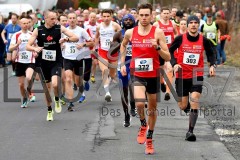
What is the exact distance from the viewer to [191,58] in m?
11.9

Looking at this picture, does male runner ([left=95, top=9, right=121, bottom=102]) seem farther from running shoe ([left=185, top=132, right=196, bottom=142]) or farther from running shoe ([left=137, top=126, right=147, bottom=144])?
running shoe ([left=137, top=126, right=147, bottom=144])

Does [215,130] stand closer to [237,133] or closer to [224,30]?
[237,133]

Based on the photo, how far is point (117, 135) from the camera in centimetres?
1157

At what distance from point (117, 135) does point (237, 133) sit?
192 cm

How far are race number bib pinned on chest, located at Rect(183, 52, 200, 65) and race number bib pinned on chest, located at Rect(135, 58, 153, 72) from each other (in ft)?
5.35

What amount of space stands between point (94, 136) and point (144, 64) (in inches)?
68.6

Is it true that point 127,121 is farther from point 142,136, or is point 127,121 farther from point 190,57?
point 142,136

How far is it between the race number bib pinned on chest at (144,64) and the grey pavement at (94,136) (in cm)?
111

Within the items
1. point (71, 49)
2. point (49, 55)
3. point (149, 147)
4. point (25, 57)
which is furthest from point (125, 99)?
point (25, 57)

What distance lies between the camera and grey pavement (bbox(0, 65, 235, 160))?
9.93m

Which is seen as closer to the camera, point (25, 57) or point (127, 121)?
point (127, 121)

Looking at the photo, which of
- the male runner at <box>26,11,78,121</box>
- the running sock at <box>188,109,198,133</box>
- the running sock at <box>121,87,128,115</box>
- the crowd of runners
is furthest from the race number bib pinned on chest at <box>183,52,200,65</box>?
the male runner at <box>26,11,78,121</box>

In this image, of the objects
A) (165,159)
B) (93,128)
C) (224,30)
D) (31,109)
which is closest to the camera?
(165,159)

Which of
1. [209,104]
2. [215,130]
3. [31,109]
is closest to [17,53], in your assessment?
[31,109]
